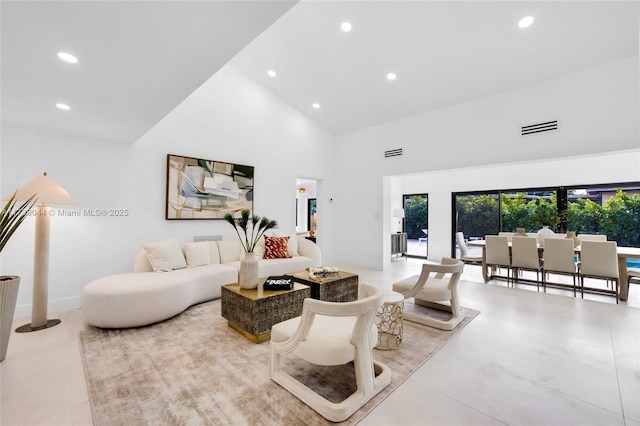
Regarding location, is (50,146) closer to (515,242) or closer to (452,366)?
(452,366)

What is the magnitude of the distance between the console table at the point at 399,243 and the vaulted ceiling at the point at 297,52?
335 cm

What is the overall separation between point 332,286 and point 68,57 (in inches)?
130

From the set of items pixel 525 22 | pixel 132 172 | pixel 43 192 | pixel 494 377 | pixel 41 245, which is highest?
pixel 525 22

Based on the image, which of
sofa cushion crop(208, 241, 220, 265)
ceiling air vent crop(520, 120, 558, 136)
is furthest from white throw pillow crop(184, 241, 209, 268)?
ceiling air vent crop(520, 120, 558, 136)

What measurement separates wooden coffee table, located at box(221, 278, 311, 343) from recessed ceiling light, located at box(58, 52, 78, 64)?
2.41 meters

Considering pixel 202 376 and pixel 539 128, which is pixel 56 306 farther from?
pixel 539 128

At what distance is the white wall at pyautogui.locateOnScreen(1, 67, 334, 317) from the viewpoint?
137 inches

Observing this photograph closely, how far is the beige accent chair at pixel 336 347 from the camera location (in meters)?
1.67

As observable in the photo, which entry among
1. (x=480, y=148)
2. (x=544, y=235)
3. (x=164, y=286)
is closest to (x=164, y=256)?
(x=164, y=286)

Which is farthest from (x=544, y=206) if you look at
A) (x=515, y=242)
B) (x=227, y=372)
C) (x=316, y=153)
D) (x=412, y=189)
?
(x=227, y=372)

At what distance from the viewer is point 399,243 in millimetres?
8078

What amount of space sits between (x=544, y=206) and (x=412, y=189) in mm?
3331

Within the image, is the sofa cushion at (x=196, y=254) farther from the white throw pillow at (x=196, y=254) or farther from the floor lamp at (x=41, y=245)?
the floor lamp at (x=41, y=245)

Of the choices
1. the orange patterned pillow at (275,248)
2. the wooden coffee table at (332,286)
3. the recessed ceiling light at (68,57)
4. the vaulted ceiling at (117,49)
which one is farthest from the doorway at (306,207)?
the recessed ceiling light at (68,57)
